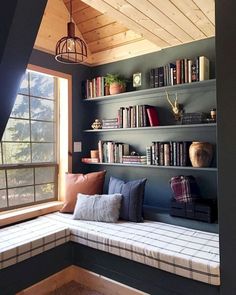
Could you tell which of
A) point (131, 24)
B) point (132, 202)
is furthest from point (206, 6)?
point (132, 202)

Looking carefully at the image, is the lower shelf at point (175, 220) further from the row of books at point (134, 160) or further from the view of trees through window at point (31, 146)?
the view of trees through window at point (31, 146)

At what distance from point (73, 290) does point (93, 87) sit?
2.21 meters

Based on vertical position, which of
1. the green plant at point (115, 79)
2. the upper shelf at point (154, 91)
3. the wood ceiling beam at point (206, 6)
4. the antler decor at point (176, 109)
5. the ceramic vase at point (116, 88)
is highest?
the wood ceiling beam at point (206, 6)

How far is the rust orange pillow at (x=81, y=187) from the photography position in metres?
2.88

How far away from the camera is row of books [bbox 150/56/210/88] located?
2420mm

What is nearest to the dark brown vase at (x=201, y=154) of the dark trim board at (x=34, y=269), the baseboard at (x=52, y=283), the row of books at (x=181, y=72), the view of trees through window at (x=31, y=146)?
the row of books at (x=181, y=72)

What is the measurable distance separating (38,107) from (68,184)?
975mm

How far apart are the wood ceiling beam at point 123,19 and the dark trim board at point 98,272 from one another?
2.00m

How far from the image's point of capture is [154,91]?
9.12 ft

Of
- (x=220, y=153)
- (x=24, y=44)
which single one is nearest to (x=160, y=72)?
(x=220, y=153)

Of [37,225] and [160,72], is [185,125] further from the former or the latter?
[37,225]

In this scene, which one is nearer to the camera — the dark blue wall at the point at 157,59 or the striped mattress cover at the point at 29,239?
the striped mattress cover at the point at 29,239

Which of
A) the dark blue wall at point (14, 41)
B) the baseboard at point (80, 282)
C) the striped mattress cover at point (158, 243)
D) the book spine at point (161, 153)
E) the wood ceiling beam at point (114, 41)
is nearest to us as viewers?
the dark blue wall at point (14, 41)

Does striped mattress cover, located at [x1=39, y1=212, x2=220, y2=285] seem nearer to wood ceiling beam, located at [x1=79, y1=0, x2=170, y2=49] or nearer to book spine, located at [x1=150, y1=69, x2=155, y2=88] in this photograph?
book spine, located at [x1=150, y1=69, x2=155, y2=88]
